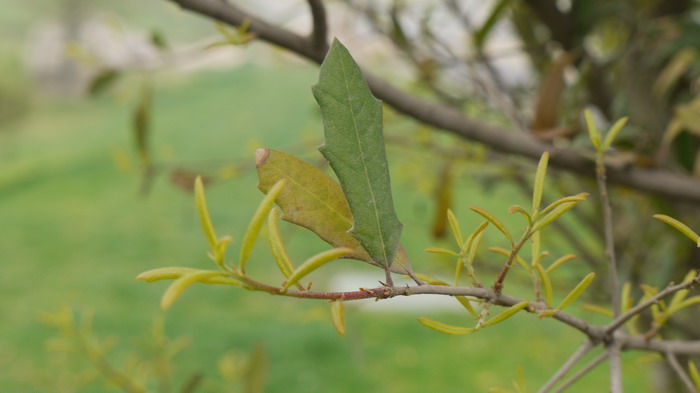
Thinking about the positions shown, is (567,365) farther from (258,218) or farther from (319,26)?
(319,26)

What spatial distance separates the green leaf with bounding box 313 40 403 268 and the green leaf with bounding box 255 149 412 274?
1 cm

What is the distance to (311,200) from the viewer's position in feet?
0.82

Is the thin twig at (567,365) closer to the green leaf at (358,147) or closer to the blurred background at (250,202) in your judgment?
the green leaf at (358,147)

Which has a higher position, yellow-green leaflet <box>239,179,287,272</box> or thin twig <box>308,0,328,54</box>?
thin twig <box>308,0,328,54</box>

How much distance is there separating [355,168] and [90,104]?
930 cm

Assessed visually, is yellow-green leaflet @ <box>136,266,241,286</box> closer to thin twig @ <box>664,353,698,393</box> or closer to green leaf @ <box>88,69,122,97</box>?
thin twig @ <box>664,353,698,393</box>

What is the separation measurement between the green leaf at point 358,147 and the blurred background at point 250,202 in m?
0.18

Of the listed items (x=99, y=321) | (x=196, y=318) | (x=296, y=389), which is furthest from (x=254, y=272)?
(x=296, y=389)

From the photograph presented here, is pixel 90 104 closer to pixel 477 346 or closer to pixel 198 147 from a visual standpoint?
pixel 198 147

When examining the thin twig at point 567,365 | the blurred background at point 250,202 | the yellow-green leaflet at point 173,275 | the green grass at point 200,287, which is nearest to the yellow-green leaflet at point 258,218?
the yellow-green leaflet at point 173,275

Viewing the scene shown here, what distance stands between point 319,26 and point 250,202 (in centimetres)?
445

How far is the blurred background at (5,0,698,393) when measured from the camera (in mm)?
705

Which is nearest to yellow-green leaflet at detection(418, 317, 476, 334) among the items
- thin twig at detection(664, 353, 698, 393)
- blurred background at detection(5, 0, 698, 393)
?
thin twig at detection(664, 353, 698, 393)

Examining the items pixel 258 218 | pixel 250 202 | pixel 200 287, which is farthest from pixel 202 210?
pixel 250 202
